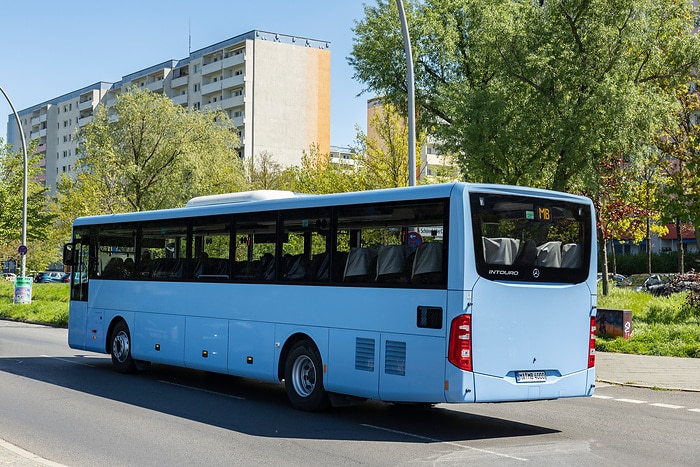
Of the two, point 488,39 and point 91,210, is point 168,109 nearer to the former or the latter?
point 91,210

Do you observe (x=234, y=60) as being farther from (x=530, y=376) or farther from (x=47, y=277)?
(x=530, y=376)

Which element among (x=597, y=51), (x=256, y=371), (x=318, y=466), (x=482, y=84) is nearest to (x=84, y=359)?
(x=256, y=371)

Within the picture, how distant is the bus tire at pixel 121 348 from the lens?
16.7 meters

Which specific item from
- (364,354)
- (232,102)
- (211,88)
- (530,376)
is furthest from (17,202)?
(211,88)

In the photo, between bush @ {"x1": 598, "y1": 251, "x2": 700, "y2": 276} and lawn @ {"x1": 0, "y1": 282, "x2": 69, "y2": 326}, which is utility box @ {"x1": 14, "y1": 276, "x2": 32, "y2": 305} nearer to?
lawn @ {"x1": 0, "y1": 282, "x2": 69, "y2": 326}

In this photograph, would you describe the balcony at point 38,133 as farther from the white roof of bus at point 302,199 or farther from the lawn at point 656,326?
the white roof of bus at point 302,199

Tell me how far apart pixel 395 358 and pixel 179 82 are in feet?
352

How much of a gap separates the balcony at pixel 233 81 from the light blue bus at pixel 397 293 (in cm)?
9021

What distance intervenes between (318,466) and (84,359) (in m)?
12.3

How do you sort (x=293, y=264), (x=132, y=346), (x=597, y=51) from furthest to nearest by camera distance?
(x=597, y=51) < (x=132, y=346) < (x=293, y=264)

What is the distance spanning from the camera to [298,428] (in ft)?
35.9

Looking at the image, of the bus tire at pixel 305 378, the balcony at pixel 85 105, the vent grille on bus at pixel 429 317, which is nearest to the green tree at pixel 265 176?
the bus tire at pixel 305 378

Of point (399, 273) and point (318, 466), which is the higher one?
point (399, 273)

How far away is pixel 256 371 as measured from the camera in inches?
521
